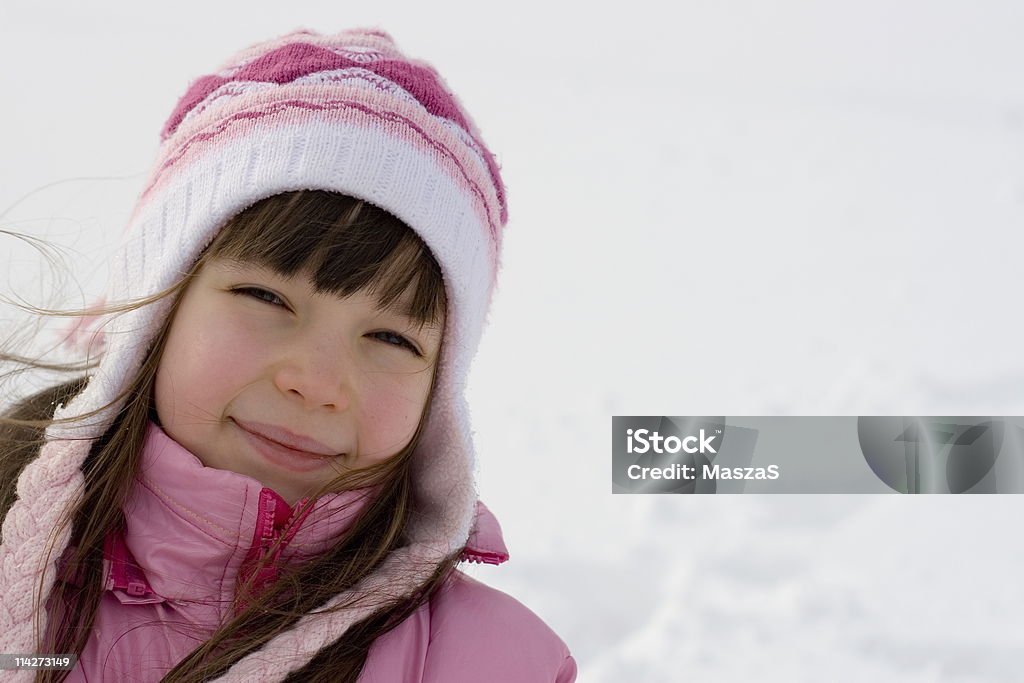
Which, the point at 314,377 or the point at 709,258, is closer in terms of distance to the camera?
the point at 314,377

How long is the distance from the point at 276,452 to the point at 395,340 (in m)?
0.16

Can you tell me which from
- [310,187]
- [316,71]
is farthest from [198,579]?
[316,71]

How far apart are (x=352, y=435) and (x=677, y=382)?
129 centimetres

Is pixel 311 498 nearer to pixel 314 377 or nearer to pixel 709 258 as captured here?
pixel 314 377

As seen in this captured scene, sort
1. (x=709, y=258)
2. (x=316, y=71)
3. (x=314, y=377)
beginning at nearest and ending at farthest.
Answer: (x=314, y=377), (x=316, y=71), (x=709, y=258)

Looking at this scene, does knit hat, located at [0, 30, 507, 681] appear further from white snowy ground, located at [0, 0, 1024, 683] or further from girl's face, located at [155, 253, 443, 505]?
white snowy ground, located at [0, 0, 1024, 683]

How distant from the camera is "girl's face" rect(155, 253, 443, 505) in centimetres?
99

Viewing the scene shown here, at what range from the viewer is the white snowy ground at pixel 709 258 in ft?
6.42

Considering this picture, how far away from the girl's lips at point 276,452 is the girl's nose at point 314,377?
6 centimetres

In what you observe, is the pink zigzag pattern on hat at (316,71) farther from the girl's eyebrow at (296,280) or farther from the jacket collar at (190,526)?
the jacket collar at (190,526)

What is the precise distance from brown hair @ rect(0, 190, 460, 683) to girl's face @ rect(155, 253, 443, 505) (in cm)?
2

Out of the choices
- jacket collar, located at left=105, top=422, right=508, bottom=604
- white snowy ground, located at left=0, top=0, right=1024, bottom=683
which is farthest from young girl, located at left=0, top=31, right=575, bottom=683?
white snowy ground, located at left=0, top=0, right=1024, bottom=683

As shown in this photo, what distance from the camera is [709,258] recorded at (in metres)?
2.43

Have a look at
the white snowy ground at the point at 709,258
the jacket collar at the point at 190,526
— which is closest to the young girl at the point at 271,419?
the jacket collar at the point at 190,526
